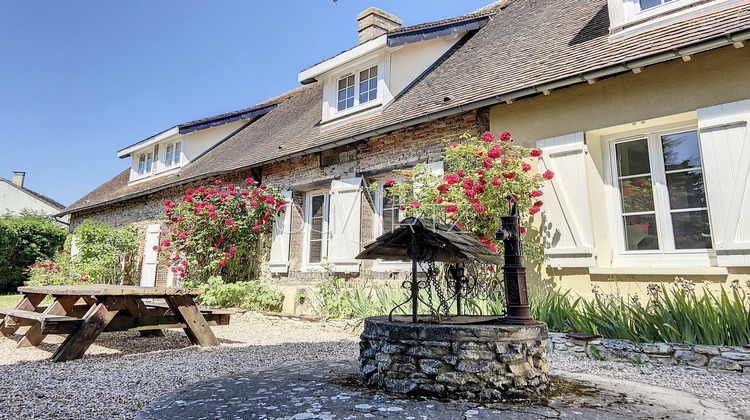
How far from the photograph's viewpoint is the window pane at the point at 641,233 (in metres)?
4.72

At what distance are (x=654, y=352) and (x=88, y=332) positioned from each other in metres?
5.25

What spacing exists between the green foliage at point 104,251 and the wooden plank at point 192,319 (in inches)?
339

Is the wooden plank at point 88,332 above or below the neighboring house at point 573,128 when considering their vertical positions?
below

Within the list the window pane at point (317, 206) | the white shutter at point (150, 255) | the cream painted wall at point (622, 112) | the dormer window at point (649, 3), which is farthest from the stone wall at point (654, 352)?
the white shutter at point (150, 255)

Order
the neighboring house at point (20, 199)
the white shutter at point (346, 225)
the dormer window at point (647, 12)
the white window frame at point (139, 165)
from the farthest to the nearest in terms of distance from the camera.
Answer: the neighboring house at point (20, 199) < the white window frame at point (139, 165) < the white shutter at point (346, 225) < the dormer window at point (647, 12)

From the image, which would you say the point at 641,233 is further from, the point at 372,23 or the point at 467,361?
the point at 372,23

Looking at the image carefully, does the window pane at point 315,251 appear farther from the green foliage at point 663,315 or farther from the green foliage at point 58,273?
the green foliage at point 58,273

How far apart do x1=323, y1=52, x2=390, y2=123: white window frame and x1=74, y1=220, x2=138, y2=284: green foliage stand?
773cm

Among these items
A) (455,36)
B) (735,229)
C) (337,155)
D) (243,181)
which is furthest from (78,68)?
(735,229)

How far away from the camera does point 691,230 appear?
14.8 ft

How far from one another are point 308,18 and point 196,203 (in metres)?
7.23

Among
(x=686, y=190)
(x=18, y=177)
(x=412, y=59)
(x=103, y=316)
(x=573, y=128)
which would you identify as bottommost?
(x=103, y=316)

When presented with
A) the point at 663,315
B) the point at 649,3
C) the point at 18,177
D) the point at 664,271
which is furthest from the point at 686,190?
the point at 18,177

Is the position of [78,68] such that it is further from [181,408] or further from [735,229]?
[735,229]
